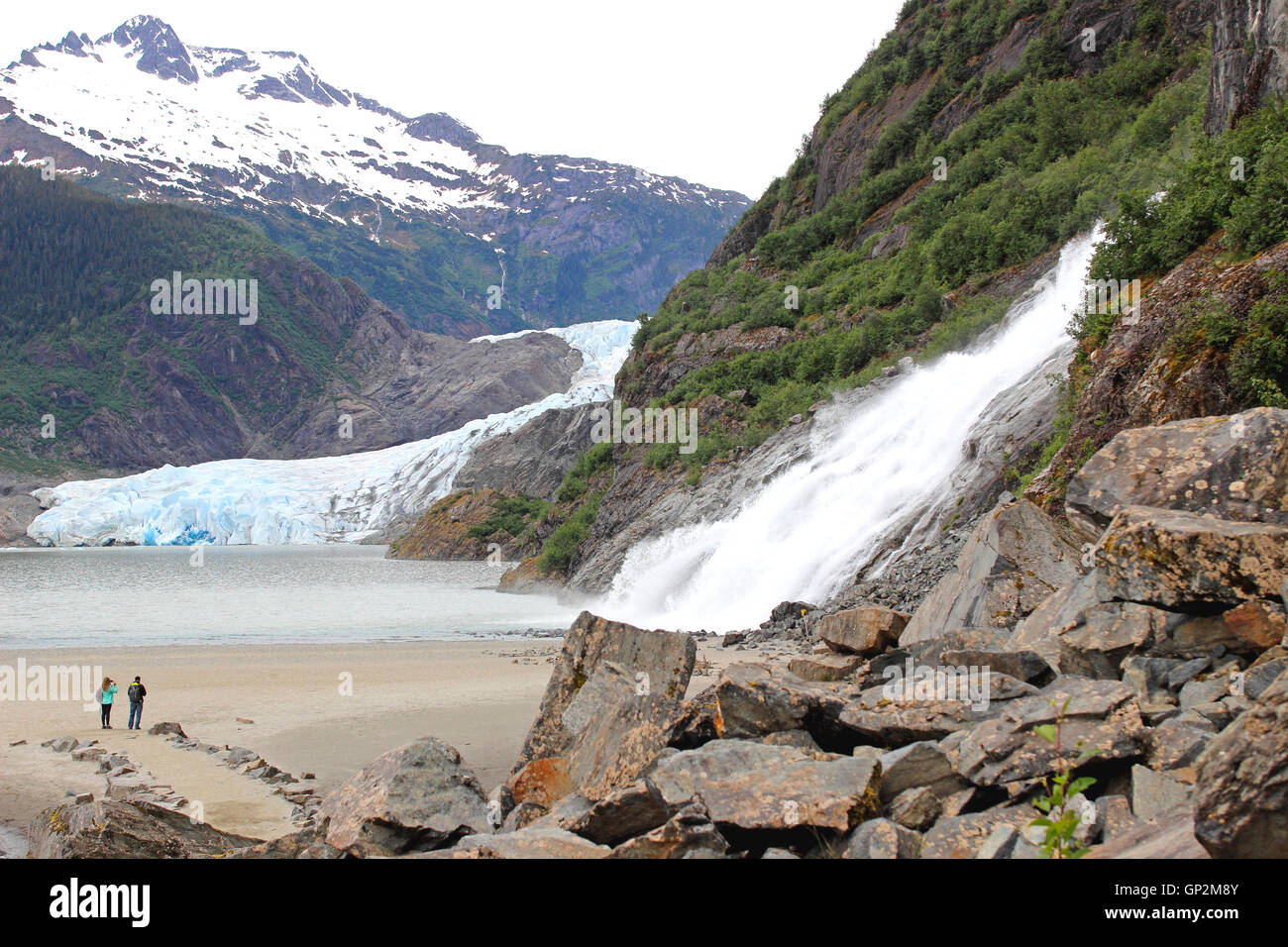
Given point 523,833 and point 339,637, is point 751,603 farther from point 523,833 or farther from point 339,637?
point 523,833

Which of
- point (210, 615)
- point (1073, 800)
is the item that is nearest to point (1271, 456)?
point (1073, 800)

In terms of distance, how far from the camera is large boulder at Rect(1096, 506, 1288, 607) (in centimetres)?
603

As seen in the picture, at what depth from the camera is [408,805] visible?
22.8 feet

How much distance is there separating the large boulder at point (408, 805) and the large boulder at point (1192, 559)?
5154 millimetres

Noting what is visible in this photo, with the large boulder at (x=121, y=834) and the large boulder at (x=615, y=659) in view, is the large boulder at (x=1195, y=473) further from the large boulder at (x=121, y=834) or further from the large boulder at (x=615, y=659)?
the large boulder at (x=121, y=834)

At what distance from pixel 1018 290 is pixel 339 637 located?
71.6 feet

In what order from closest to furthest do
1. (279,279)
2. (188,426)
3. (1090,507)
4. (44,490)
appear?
1. (1090,507)
2. (44,490)
3. (188,426)
4. (279,279)

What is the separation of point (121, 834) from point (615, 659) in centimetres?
437

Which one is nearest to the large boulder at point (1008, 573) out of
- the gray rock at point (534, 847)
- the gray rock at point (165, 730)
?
the gray rock at point (534, 847)

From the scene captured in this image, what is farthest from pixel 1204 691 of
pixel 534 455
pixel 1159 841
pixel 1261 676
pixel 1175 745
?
pixel 534 455

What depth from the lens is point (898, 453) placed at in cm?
2216

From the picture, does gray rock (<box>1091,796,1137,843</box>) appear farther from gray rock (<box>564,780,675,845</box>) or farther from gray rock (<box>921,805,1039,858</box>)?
gray rock (<box>564,780,675,845</box>)

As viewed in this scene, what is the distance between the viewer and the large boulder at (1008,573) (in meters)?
9.85

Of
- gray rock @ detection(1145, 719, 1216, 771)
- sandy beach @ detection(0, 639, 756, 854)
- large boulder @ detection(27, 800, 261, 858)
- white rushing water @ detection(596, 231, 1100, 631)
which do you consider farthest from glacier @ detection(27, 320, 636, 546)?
gray rock @ detection(1145, 719, 1216, 771)
